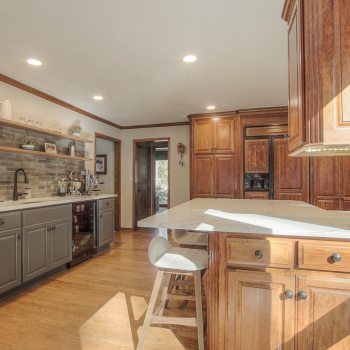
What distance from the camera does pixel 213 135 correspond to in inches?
179

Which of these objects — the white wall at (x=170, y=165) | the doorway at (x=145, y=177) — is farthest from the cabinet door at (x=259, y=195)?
the doorway at (x=145, y=177)

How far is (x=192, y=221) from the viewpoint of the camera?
137cm

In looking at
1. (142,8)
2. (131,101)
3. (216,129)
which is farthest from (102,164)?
(142,8)

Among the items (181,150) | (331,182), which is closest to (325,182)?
(331,182)

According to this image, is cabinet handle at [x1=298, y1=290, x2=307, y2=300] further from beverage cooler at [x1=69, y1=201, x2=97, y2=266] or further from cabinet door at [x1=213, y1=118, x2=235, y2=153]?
cabinet door at [x1=213, y1=118, x2=235, y2=153]

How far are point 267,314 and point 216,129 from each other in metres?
3.63

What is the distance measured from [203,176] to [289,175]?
4.77 ft

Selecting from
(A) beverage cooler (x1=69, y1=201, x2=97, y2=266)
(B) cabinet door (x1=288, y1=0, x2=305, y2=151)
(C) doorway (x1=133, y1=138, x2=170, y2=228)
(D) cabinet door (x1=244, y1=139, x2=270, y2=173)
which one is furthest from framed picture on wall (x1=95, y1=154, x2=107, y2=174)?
(B) cabinet door (x1=288, y1=0, x2=305, y2=151)

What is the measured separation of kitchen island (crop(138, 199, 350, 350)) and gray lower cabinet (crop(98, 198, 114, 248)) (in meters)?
2.66

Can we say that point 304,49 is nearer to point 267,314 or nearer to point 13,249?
point 267,314

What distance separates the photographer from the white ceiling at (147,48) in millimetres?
1804

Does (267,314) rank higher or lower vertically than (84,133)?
lower

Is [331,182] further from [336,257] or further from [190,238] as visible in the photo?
[336,257]

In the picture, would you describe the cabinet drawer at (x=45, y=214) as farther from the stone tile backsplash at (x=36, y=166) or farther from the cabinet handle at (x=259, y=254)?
the cabinet handle at (x=259, y=254)
